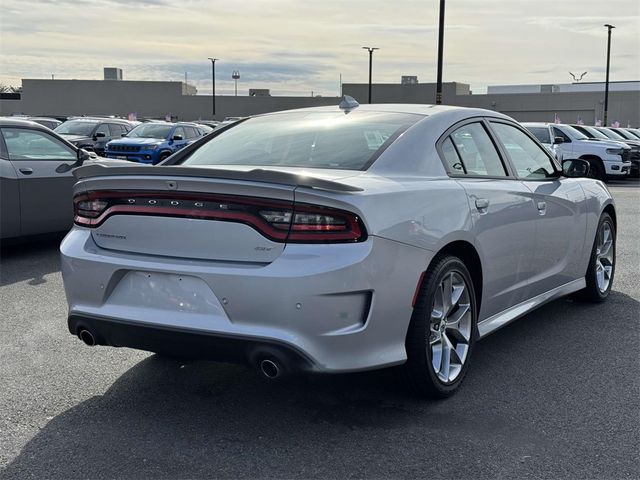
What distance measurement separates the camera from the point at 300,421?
383 centimetres

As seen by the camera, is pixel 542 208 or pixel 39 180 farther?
pixel 39 180

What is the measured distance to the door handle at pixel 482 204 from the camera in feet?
14.2

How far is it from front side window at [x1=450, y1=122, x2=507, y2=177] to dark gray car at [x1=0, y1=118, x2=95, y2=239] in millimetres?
5577

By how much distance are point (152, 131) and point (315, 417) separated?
19228mm

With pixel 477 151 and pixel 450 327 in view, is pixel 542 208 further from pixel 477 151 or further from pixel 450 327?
pixel 450 327

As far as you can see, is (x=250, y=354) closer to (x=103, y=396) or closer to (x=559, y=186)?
(x=103, y=396)

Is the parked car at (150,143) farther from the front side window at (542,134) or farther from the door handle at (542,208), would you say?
the door handle at (542,208)

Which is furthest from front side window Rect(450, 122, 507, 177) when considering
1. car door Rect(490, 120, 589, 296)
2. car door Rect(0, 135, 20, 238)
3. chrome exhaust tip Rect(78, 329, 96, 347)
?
car door Rect(0, 135, 20, 238)

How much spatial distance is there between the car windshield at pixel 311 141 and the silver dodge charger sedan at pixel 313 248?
0.01m

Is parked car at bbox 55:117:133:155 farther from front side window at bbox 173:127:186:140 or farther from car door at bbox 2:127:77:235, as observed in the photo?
car door at bbox 2:127:77:235

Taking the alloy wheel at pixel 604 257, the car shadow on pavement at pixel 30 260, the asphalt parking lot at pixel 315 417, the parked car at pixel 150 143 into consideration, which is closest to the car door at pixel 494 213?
the asphalt parking lot at pixel 315 417

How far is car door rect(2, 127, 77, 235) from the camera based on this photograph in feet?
27.6

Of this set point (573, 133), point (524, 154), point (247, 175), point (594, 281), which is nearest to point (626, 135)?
point (573, 133)

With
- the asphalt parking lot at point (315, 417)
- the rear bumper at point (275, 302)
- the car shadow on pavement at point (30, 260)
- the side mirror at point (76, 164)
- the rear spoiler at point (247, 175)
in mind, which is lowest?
the car shadow on pavement at point (30, 260)
